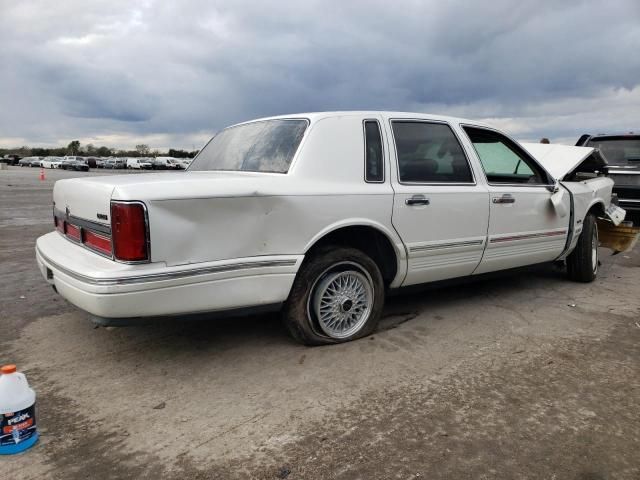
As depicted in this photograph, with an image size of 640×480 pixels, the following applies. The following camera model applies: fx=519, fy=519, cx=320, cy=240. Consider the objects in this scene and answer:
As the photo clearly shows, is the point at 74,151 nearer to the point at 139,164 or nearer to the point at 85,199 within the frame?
the point at 139,164

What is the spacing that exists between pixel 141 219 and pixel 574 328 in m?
3.45

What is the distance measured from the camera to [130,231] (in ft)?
9.09

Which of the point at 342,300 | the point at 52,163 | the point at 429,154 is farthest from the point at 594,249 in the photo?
the point at 52,163

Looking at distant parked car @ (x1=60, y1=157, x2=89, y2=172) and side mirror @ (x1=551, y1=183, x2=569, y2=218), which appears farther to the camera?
distant parked car @ (x1=60, y1=157, x2=89, y2=172)

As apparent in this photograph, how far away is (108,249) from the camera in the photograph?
297 cm

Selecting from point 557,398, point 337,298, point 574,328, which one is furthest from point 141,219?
point 574,328

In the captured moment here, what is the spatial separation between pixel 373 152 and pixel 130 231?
1.83 meters

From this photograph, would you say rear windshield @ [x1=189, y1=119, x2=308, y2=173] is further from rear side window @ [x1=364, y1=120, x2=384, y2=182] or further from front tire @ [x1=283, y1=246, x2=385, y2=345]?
front tire @ [x1=283, y1=246, x2=385, y2=345]

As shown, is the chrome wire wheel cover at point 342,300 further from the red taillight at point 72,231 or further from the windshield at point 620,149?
the windshield at point 620,149

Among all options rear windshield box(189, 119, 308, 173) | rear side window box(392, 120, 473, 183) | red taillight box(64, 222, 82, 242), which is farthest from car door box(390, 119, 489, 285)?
red taillight box(64, 222, 82, 242)

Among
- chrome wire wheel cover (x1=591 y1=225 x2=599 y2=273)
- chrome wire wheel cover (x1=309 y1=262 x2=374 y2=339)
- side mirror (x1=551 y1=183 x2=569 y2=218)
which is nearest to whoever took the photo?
chrome wire wheel cover (x1=309 y1=262 x2=374 y2=339)

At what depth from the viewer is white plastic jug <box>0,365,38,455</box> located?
7.72 ft

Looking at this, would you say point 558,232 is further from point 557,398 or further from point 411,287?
point 557,398

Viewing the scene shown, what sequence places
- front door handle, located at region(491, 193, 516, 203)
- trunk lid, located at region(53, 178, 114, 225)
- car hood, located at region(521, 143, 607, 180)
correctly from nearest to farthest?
trunk lid, located at region(53, 178, 114, 225), front door handle, located at region(491, 193, 516, 203), car hood, located at region(521, 143, 607, 180)
